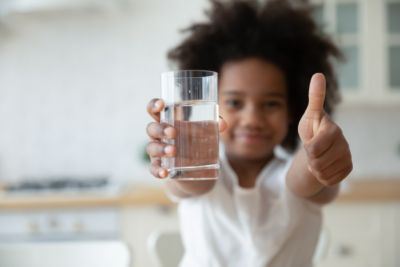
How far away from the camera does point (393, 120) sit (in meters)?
2.35

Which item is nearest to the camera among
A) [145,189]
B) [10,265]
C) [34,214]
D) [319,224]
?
[319,224]

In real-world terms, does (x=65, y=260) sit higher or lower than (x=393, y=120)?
lower

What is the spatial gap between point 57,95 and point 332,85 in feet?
5.38

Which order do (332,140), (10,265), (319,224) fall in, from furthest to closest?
(10,265)
(319,224)
(332,140)

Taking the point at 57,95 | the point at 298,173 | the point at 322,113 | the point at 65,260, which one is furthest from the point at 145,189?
the point at 322,113

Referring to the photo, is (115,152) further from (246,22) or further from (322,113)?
(322,113)

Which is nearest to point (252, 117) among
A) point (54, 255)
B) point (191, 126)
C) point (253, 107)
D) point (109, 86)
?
point (253, 107)

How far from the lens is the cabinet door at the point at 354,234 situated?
1.84 meters

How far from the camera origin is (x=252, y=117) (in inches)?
37.4

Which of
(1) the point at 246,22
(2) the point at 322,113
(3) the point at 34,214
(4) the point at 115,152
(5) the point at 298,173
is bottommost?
(3) the point at 34,214

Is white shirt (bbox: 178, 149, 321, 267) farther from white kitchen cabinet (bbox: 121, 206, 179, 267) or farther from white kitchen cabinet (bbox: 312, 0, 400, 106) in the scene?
white kitchen cabinet (bbox: 312, 0, 400, 106)

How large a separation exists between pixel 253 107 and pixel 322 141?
0.44 m

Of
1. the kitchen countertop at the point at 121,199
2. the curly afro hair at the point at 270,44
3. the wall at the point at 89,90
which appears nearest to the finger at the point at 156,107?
the curly afro hair at the point at 270,44

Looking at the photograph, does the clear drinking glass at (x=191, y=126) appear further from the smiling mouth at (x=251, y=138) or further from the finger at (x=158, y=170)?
the smiling mouth at (x=251, y=138)
